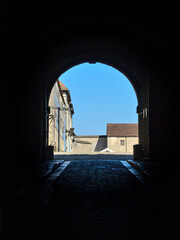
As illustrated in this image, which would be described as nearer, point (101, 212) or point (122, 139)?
point (101, 212)

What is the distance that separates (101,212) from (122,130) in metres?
46.4

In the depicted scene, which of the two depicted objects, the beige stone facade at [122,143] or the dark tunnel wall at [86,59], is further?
the beige stone facade at [122,143]

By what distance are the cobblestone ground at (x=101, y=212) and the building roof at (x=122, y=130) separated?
4207 cm

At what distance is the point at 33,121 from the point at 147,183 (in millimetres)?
4337

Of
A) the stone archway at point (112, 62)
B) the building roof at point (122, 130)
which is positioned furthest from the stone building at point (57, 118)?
the building roof at point (122, 130)

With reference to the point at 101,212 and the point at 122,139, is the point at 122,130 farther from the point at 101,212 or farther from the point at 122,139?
the point at 101,212

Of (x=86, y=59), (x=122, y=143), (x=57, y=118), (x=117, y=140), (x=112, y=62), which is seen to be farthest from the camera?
(x=117, y=140)

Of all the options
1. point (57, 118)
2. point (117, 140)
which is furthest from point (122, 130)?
point (57, 118)

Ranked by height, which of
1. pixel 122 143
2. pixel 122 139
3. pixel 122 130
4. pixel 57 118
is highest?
pixel 122 130

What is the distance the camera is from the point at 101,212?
15.2 feet

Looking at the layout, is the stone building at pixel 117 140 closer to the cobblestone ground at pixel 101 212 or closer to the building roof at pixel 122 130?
the building roof at pixel 122 130

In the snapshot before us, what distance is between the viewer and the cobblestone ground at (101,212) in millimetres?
3652

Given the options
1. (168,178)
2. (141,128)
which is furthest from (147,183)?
(141,128)

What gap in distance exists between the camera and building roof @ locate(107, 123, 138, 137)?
1932 inches
